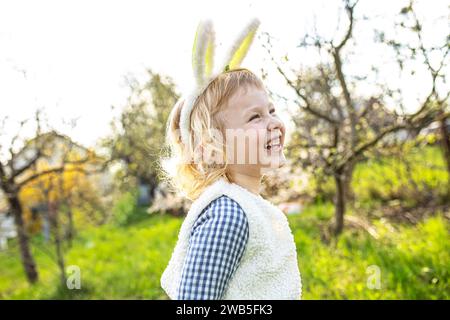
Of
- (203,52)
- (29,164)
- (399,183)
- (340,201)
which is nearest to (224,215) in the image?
(203,52)

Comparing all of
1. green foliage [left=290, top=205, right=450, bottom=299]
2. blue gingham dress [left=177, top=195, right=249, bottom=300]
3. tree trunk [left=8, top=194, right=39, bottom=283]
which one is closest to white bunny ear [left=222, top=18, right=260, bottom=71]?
blue gingham dress [left=177, top=195, right=249, bottom=300]

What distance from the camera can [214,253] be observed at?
1.14 metres

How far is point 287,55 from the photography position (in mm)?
3020

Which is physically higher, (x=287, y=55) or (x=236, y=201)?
(x=287, y=55)

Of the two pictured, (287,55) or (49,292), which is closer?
(287,55)

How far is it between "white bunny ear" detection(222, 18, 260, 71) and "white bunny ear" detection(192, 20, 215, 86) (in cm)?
5

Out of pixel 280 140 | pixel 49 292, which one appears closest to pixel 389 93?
pixel 280 140

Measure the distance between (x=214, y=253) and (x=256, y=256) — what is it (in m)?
0.16

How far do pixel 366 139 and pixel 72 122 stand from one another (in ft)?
7.89

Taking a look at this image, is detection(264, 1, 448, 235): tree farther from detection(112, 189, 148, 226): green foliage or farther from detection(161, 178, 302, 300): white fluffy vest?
detection(112, 189, 148, 226): green foliage

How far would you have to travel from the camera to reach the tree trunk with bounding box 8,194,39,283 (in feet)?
17.7

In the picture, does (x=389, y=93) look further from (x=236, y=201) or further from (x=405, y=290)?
(x=236, y=201)

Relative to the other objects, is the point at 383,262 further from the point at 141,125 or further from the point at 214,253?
the point at 214,253

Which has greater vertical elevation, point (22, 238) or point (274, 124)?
point (274, 124)
